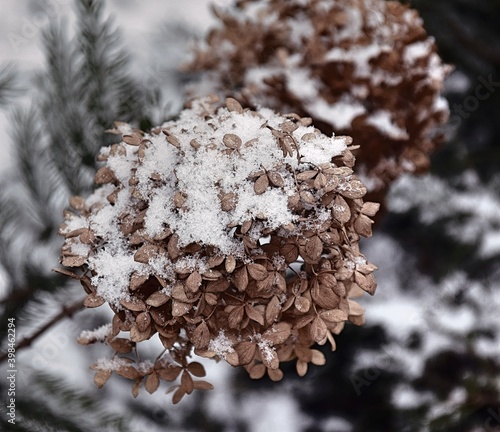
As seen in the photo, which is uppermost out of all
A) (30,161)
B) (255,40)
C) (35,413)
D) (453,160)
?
(255,40)

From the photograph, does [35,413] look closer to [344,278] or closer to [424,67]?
[344,278]

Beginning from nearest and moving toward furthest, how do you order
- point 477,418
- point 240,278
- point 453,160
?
point 240,278 < point 477,418 < point 453,160

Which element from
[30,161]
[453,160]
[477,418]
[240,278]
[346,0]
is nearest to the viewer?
[240,278]

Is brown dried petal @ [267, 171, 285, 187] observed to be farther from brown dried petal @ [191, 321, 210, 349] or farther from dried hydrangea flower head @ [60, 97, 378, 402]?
brown dried petal @ [191, 321, 210, 349]

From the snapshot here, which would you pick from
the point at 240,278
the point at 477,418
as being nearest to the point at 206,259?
the point at 240,278

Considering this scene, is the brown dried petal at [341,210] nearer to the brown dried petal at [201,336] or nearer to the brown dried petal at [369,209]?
the brown dried petal at [369,209]

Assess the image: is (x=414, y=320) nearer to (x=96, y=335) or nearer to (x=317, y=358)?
(x=317, y=358)
